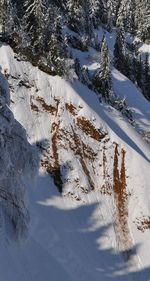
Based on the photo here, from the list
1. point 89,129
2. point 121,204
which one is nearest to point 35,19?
point 89,129

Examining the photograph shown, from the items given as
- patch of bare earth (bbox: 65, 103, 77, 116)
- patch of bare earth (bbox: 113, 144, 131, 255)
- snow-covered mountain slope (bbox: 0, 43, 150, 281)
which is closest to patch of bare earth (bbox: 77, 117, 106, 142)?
snow-covered mountain slope (bbox: 0, 43, 150, 281)

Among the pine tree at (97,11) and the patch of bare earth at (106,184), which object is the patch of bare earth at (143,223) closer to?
the patch of bare earth at (106,184)

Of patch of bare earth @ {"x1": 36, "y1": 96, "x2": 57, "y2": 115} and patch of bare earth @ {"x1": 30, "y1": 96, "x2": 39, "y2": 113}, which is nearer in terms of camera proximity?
patch of bare earth @ {"x1": 36, "y1": 96, "x2": 57, "y2": 115}

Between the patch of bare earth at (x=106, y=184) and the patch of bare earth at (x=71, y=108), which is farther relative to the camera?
the patch of bare earth at (x=71, y=108)

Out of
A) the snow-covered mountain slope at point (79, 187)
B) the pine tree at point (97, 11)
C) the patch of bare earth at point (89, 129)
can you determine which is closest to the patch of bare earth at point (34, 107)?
the snow-covered mountain slope at point (79, 187)

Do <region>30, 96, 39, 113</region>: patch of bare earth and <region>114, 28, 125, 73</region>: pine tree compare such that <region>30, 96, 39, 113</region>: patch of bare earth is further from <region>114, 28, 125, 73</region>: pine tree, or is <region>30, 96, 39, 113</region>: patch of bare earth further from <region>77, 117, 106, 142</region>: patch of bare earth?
<region>114, 28, 125, 73</region>: pine tree

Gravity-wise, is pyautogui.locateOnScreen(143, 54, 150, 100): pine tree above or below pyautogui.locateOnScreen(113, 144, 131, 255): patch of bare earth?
above

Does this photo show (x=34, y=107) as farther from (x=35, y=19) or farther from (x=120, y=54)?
(x=120, y=54)
